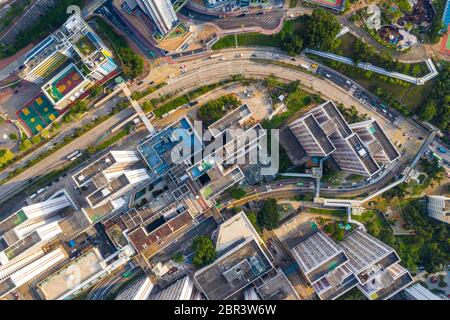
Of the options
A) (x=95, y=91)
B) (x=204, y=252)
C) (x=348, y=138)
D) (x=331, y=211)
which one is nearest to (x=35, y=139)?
(x=95, y=91)

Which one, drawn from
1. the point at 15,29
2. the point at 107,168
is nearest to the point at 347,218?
the point at 107,168

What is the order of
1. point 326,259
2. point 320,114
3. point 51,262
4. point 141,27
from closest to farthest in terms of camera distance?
point 326,259, point 320,114, point 51,262, point 141,27

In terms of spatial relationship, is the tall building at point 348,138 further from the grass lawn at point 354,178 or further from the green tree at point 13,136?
the green tree at point 13,136

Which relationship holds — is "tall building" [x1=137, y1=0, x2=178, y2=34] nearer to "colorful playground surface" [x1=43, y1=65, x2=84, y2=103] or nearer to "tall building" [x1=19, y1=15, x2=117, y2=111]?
"tall building" [x1=19, y1=15, x2=117, y2=111]

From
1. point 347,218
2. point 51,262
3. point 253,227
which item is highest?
point 51,262

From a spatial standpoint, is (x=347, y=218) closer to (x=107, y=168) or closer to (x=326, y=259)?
(x=326, y=259)

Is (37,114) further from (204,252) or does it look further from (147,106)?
(204,252)

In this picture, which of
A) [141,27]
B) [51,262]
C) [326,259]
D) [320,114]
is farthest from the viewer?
[141,27]

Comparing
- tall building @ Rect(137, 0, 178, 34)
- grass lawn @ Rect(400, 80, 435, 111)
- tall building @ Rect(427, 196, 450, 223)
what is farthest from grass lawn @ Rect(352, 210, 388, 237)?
tall building @ Rect(137, 0, 178, 34)
